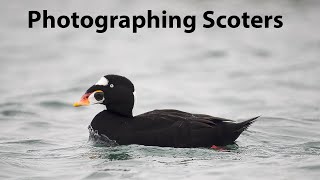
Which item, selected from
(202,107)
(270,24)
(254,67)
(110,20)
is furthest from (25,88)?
(270,24)

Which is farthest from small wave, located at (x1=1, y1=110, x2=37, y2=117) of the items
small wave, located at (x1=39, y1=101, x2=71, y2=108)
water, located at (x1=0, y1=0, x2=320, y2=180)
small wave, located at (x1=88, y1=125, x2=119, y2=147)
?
small wave, located at (x1=88, y1=125, x2=119, y2=147)

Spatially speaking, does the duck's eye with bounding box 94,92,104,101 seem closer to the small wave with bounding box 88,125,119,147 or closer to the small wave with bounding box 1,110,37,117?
the small wave with bounding box 88,125,119,147

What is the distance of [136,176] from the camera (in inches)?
374

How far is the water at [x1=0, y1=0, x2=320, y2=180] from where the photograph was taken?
10008mm

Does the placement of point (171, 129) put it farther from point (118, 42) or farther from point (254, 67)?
point (118, 42)

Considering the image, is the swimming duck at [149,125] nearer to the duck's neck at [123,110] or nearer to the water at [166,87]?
the duck's neck at [123,110]

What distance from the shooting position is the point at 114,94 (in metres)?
10.8

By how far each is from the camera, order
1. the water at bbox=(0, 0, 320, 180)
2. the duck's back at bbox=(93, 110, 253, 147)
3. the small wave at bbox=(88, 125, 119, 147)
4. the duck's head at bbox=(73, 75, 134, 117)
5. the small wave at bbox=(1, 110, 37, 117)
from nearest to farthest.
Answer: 1. the water at bbox=(0, 0, 320, 180)
2. the duck's back at bbox=(93, 110, 253, 147)
3. the small wave at bbox=(88, 125, 119, 147)
4. the duck's head at bbox=(73, 75, 134, 117)
5. the small wave at bbox=(1, 110, 37, 117)

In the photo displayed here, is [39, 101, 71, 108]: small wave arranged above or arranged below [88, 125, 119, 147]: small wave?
above

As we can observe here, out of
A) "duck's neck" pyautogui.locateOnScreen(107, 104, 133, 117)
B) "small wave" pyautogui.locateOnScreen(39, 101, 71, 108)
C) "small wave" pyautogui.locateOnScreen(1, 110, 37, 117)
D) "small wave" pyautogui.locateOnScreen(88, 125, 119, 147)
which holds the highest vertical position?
"small wave" pyautogui.locateOnScreen(39, 101, 71, 108)

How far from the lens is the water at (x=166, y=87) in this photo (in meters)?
10.0

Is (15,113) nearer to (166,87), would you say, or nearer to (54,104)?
(54,104)

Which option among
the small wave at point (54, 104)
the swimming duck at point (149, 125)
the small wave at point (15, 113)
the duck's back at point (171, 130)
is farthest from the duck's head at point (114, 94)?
the small wave at point (54, 104)

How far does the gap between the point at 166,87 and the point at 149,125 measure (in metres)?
6.83
